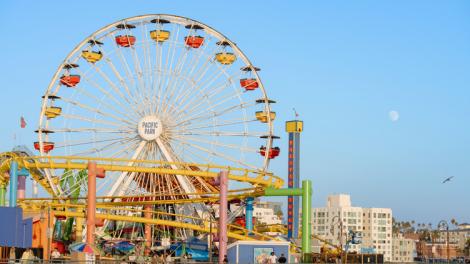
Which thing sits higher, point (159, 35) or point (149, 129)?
point (159, 35)

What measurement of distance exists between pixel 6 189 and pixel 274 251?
2465cm

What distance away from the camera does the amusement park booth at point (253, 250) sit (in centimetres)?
6216

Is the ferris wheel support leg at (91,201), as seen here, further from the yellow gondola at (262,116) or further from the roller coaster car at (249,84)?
the yellow gondola at (262,116)

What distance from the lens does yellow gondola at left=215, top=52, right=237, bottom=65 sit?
261ft

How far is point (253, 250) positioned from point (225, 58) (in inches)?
873

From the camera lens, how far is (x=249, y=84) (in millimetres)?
80562

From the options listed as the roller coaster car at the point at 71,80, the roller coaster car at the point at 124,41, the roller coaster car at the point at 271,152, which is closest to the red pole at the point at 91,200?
the roller coaster car at the point at 71,80

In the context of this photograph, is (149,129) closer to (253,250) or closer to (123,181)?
(123,181)

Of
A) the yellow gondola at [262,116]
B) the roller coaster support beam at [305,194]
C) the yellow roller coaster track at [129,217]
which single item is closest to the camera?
the yellow roller coaster track at [129,217]

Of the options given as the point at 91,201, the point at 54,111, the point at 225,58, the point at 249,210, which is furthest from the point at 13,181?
the point at 225,58

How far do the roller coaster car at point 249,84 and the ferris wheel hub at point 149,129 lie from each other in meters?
8.07

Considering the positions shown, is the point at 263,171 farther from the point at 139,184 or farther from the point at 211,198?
the point at 139,184

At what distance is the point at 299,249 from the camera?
256 ft

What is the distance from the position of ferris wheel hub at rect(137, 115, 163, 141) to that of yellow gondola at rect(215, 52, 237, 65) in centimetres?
751
